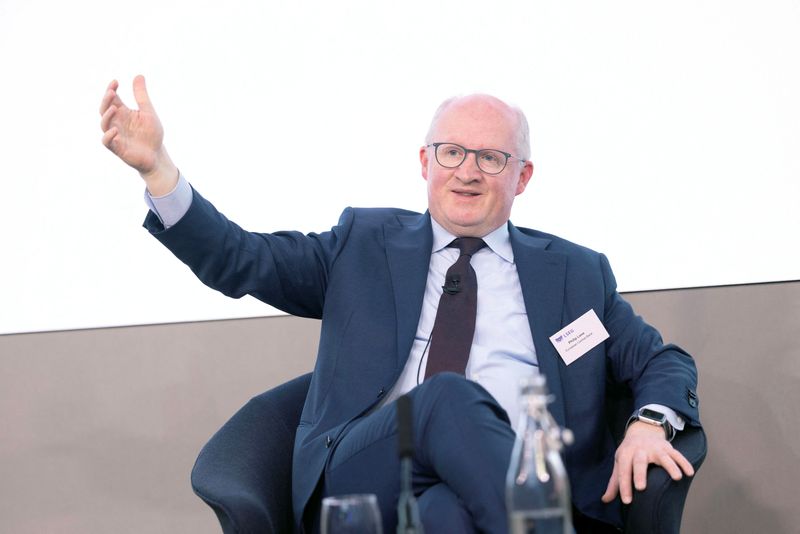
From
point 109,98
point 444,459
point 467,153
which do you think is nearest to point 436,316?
point 467,153

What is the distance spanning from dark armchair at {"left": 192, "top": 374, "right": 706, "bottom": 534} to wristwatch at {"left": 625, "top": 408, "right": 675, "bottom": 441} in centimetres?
3

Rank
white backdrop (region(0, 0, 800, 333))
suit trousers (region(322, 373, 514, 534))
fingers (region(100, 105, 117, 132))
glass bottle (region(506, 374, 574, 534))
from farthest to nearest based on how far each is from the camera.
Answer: white backdrop (region(0, 0, 800, 333)) < fingers (region(100, 105, 117, 132)) < suit trousers (region(322, 373, 514, 534)) < glass bottle (region(506, 374, 574, 534))

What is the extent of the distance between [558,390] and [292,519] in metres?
0.75

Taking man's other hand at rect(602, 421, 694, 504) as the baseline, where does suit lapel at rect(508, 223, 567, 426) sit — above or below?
above

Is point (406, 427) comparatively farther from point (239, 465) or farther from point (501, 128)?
point (501, 128)

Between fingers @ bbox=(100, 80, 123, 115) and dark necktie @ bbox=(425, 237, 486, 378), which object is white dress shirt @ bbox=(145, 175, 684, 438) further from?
fingers @ bbox=(100, 80, 123, 115)

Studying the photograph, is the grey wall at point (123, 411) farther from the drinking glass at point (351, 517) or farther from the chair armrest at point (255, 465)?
the drinking glass at point (351, 517)

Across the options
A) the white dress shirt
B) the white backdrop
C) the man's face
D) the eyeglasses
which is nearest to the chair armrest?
the white dress shirt

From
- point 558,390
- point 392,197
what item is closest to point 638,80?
point 392,197

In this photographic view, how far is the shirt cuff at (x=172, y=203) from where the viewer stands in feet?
7.05

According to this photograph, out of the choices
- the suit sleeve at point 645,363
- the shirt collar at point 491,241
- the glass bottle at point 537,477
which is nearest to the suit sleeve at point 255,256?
the shirt collar at point 491,241

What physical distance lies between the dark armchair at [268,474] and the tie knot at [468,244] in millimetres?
575

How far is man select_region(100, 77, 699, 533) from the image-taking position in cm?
204

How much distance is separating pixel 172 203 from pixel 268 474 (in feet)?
2.22
